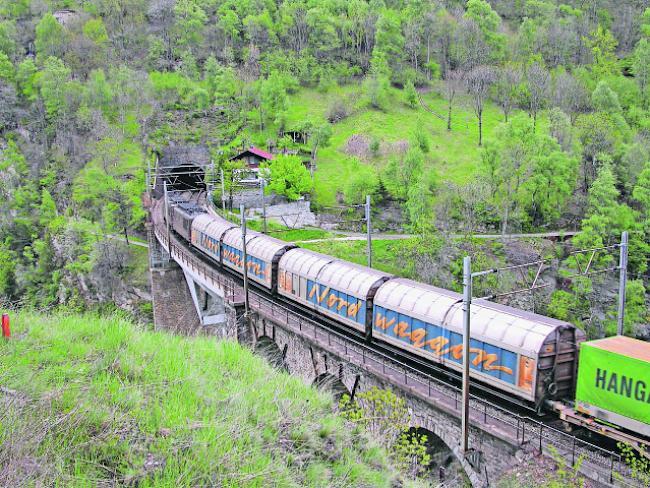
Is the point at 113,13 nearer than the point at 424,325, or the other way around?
the point at 424,325

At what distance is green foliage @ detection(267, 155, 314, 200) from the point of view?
185 feet

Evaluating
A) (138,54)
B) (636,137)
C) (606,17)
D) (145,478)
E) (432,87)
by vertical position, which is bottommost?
(145,478)

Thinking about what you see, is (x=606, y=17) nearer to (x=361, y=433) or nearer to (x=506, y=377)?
(x=506, y=377)

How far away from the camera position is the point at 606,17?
10000 centimetres

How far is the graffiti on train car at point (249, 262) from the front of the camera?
30.6 metres

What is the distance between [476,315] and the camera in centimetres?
1856

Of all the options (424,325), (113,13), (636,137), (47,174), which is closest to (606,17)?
(636,137)

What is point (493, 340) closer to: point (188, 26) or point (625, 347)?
point (625, 347)

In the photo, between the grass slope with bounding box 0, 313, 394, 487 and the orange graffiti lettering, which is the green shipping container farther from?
the grass slope with bounding box 0, 313, 394, 487

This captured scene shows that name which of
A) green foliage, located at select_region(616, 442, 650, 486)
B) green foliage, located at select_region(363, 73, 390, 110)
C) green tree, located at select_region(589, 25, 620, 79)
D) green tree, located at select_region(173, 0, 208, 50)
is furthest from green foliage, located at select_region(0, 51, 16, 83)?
green foliage, located at select_region(616, 442, 650, 486)

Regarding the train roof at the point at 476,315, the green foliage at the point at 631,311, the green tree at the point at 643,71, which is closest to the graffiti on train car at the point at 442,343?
the train roof at the point at 476,315

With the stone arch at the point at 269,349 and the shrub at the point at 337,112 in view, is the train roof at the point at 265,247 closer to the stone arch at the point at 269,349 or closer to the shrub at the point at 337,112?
the stone arch at the point at 269,349

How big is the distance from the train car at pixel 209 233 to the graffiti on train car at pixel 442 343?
17.7 m

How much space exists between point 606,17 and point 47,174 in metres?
92.2
